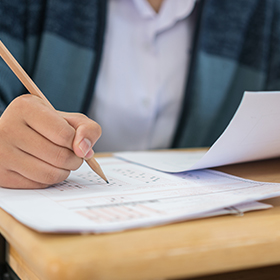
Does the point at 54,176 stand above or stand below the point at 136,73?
below

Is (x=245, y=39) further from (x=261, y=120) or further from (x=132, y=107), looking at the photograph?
(x=261, y=120)

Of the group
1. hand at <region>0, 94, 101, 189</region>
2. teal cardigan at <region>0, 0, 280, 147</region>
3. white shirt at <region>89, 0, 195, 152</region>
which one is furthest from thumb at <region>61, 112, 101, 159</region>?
white shirt at <region>89, 0, 195, 152</region>

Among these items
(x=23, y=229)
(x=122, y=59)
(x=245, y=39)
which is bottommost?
(x=23, y=229)

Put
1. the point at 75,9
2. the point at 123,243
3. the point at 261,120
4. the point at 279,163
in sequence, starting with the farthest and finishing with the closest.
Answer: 1. the point at 75,9
2. the point at 279,163
3. the point at 261,120
4. the point at 123,243

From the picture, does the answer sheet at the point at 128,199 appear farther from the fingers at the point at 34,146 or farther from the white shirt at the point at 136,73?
the white shirt at the point at 136,73

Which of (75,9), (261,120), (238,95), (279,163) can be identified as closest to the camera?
(261,120)

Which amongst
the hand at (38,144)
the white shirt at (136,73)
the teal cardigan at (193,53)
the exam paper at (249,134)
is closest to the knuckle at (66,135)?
the hand at (38,144)

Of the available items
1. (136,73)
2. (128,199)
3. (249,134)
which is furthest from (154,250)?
(136,73)

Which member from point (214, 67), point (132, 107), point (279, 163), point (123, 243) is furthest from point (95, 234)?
point (214, 67)

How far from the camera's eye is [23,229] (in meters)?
0.19

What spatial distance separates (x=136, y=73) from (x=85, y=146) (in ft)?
1.66

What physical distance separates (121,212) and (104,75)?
57 centimetres

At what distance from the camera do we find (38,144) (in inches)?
11.2

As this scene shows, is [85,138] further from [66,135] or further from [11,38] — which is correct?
[11,38]
